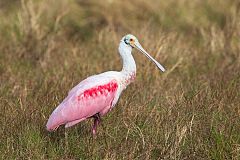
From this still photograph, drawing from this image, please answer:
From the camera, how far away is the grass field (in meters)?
5.36

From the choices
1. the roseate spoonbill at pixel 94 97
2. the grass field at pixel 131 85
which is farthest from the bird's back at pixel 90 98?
the grass field at pixel 131 85

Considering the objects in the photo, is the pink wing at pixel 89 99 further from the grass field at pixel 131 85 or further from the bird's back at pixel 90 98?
the grass field at pixel 131 85

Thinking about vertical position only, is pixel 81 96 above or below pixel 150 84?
above

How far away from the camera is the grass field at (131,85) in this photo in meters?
5.36

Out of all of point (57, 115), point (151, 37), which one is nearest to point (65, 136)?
point (57, 115)

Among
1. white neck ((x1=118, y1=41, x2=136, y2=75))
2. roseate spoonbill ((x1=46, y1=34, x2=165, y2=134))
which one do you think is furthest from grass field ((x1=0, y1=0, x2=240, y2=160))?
white neck ((x1=118, y1=41, x2=136, y2=75))

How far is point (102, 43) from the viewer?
9250mm

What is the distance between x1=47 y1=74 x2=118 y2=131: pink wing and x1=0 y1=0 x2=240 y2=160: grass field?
0.19 metres

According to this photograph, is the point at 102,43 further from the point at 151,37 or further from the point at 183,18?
the point at 183,18

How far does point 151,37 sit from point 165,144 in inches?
146

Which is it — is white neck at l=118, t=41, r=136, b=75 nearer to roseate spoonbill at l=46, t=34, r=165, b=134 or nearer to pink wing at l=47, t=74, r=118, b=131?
roseate spoonbill at l=46, t=34, r=165, b=134

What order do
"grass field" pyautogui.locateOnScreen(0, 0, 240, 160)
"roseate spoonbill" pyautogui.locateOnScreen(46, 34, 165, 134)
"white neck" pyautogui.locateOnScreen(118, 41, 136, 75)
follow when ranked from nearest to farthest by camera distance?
"grass field" pyautogui.locateOnScreen(0, 0, 240, 160) → "roseate spoonbill" pyautogui.locateOnScreen(46, 34, 165, 134) → "white neck" pyautogui.locateOnScreen(118, 41, 136, 75)

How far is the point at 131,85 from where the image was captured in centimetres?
738

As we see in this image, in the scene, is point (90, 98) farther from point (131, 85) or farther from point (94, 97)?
point (131, 85)
